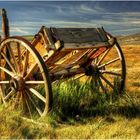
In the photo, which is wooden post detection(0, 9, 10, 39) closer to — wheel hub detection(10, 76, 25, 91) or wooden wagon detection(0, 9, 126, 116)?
wooden wagon detection(0, 9, 126, 116)

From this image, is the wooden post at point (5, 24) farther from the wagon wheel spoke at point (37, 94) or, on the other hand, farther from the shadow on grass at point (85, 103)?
the wagon wheel spoke at point (37, 94)

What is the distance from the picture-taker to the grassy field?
776 cm

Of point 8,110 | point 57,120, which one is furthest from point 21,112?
point 57,120

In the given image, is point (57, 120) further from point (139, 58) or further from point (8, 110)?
point (139, 58)

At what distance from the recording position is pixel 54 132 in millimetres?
7883

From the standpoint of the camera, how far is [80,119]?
8734 mm

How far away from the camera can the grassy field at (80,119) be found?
25.5 feet

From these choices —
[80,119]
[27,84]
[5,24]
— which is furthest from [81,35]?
[5,24]

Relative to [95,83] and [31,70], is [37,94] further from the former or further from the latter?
[95,83]

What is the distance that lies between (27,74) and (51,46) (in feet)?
2.73

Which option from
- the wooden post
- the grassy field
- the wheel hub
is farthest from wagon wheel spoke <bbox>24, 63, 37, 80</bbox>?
the wooden post

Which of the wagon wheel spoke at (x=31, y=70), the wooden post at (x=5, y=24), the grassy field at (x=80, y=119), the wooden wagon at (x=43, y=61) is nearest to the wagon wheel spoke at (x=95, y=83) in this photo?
the wooden wagon at (x=43, y=61)

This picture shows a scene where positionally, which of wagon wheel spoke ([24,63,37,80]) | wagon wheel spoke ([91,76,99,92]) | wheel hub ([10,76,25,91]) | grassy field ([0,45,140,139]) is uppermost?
wagon wheel spoke ([24,63,37,80])

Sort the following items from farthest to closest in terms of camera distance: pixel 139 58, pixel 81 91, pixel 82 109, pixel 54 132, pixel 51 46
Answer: pixel 139 58
pixel 81 91
pixel 82 109
pixel 51 46
pixel 54 132
